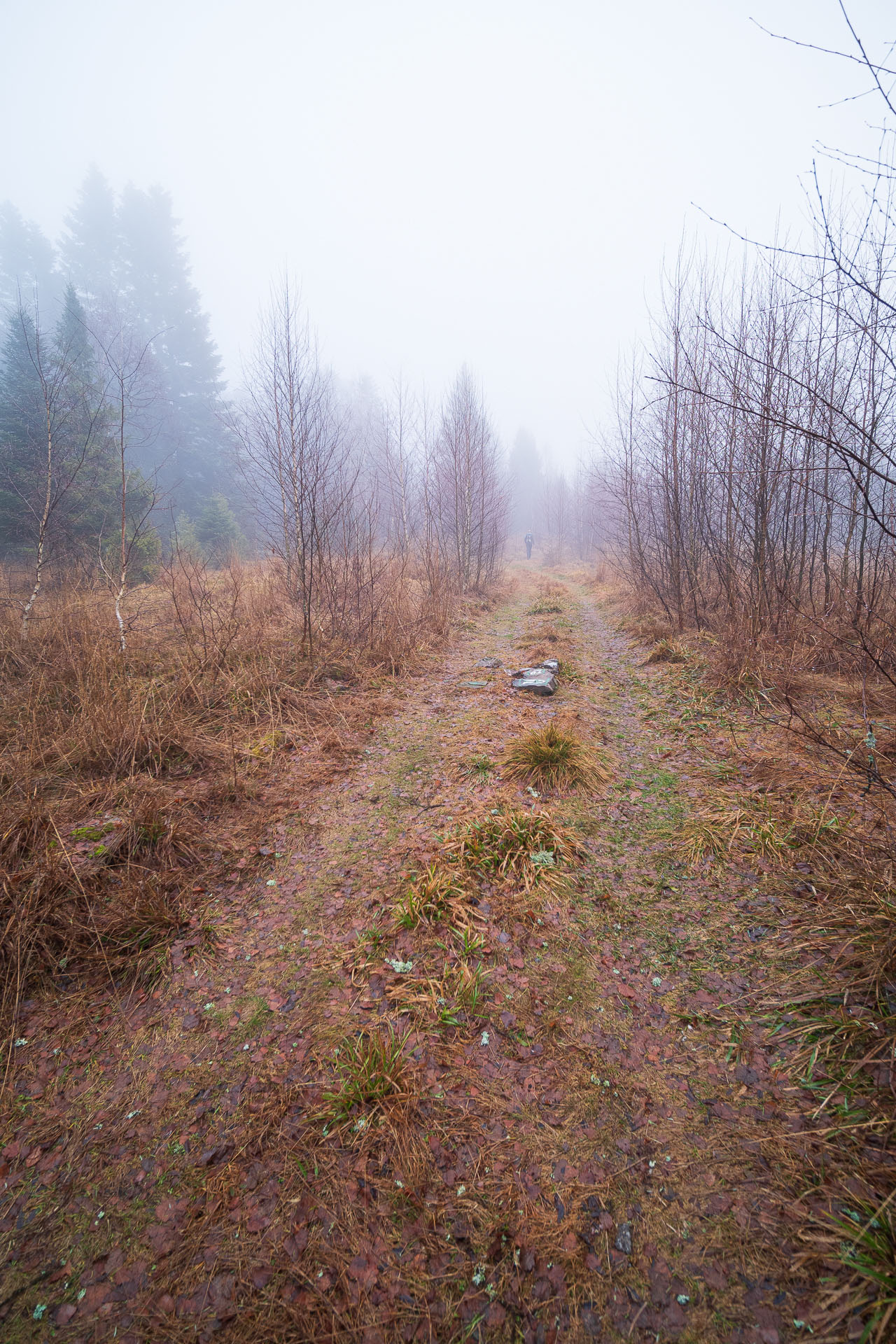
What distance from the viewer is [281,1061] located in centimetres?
213

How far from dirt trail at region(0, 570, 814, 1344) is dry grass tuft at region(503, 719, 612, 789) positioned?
893 mm

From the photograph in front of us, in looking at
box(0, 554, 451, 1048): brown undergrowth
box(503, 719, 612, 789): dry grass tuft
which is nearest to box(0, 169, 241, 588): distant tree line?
box(0, 554, 451, 1048): brown undergrowth

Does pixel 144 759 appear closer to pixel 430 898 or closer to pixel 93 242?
pixel 430 898

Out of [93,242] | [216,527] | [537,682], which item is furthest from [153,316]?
[537,682]

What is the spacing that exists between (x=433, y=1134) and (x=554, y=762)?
2.73 metres

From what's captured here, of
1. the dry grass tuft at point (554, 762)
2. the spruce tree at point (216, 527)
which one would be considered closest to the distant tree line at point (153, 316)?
the spruce tree at point (216, 527)

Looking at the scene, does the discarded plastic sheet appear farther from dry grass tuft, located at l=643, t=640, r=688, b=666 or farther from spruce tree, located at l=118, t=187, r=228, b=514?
spruce tree, located at l=118, t=187, r=228, b=514

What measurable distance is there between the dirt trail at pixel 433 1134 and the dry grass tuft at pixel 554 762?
893 mm

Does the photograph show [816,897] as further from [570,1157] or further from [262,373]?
[262,373]

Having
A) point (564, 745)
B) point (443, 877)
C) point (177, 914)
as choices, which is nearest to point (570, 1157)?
point (443, 877)

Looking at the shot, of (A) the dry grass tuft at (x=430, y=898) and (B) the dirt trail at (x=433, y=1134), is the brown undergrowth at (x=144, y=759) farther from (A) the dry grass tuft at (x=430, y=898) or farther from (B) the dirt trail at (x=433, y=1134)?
(A) the dry grass tuft at (x=430, y=898)

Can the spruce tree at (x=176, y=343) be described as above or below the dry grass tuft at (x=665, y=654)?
above

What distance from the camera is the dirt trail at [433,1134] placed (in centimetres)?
146

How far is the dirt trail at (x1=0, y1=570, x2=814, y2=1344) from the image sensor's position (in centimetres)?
146
